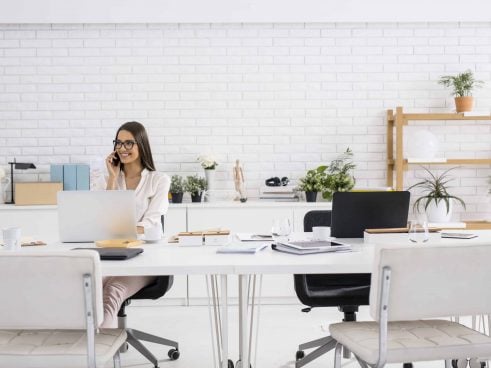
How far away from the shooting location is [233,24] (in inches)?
185

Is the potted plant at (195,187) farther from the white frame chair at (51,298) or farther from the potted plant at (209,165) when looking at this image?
the white frame chair at (51,298)

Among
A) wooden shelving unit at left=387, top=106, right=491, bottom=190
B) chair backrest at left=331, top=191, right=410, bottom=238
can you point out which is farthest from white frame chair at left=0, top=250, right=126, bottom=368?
wooden shelving unit at left=387, top=106, right=491, bottom=190

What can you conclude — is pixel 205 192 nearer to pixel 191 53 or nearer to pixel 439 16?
pixel 191 53

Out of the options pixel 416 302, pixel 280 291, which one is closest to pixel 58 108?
pixel 280 291

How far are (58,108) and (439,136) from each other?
10.8ft

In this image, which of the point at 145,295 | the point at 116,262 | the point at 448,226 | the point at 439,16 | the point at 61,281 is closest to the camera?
the point at 61,281

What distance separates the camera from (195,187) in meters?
4.45

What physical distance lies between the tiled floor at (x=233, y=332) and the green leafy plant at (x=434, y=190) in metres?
1.09

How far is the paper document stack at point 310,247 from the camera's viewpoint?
2.21m

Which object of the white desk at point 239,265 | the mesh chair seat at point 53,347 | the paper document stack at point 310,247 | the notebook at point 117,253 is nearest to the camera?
the mesh chair seat at point 53,347

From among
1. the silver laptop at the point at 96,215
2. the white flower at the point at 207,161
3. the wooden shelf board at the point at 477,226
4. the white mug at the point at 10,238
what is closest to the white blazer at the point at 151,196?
the silver laptop at the point at 96,215

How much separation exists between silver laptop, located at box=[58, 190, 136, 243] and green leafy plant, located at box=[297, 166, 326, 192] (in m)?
2.13

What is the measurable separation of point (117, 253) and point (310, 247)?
0.77m

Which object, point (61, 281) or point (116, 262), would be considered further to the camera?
point (116, 262)
